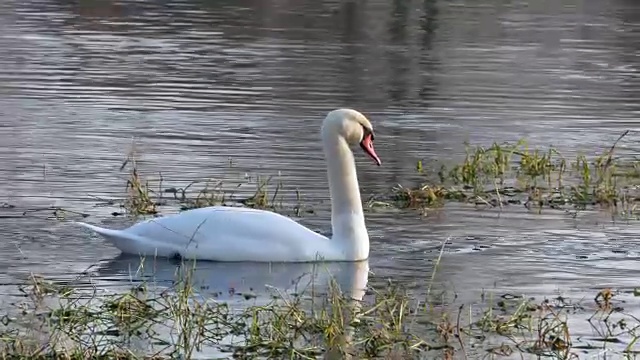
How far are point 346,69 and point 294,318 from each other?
54.8 feet

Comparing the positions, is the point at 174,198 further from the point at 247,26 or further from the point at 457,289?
the point at 247,26

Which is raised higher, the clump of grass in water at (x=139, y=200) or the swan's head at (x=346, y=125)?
the swan's head at (x=346, y=125)

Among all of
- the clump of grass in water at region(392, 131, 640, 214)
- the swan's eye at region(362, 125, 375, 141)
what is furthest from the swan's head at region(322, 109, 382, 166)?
the clump of grass in water at region(392, 131, 640, 214)

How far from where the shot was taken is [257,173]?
14570 mm

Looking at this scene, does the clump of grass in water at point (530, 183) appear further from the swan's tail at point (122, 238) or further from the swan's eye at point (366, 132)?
the swan's tail at point (122, 238)

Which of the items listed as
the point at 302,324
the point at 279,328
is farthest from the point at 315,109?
the point at 279,328

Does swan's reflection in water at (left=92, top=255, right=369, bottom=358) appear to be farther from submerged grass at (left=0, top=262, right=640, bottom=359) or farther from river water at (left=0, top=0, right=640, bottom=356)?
submerged grass at (left=0, top=262, right=640, bottom=359)

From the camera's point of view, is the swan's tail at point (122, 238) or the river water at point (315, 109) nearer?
the swan's tail at point (122, 238)

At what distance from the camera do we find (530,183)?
14.6 metres

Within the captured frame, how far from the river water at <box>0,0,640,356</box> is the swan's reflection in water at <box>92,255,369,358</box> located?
0.32 ft

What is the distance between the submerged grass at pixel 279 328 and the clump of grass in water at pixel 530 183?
398 centimetres

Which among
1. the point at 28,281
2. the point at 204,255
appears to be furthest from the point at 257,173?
the point at 28,281

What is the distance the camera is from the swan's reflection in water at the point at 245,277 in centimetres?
989

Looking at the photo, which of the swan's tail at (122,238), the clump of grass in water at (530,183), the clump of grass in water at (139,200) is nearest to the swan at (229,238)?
the swan's tail at (122,238)
